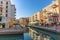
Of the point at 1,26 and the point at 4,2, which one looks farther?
the point at 4,2

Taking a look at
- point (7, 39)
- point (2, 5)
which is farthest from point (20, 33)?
point (2, 5)

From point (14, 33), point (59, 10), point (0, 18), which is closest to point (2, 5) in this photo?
point (0, 18)

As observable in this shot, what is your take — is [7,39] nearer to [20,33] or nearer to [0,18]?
[20,33]

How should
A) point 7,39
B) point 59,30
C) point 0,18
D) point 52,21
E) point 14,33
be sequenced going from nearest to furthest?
point 7,39 < point 59,30 < point 14,33 < point 0,18 < point 52,21

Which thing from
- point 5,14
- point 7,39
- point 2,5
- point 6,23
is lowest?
point 7,39

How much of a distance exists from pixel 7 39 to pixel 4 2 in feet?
63.2

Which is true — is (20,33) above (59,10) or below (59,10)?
below

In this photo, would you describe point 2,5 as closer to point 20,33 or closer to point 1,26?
point 1,26

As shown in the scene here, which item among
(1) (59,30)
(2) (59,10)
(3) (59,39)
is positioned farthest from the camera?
(2) (59,10)

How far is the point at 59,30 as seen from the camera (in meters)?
23.2

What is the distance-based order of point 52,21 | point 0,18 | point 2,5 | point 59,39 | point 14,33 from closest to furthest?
point 59,39, point 14,33, point 0,18, point 2,5, point 52,21

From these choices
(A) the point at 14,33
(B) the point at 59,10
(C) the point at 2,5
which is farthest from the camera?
(B) the point at 59,10

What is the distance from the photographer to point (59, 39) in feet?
60.1

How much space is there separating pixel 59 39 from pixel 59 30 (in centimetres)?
514
